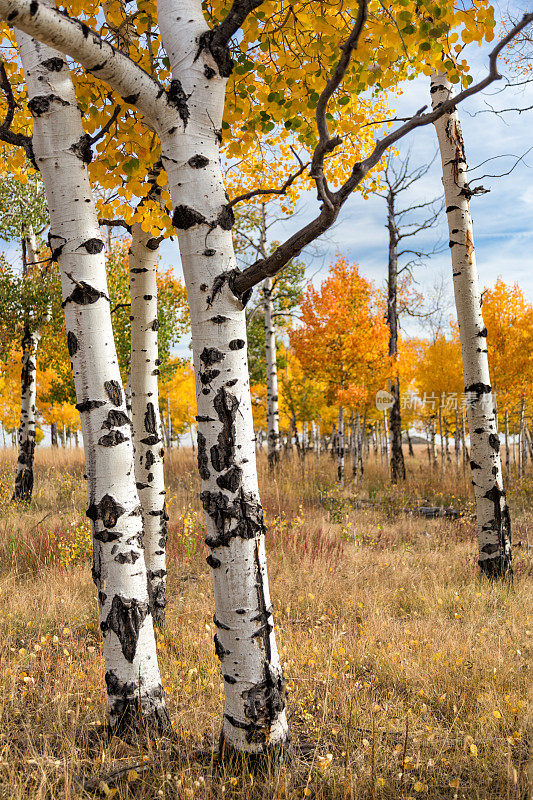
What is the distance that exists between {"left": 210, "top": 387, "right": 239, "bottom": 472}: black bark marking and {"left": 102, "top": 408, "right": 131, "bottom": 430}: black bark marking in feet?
1.92

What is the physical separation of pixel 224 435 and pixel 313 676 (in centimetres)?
207

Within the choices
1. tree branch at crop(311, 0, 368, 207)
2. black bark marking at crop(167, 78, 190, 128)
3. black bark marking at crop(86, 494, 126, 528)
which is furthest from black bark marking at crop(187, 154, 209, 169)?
black bark marking at crop(86, 494, 126, 528)

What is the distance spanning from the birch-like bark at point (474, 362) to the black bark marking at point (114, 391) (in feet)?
13.3

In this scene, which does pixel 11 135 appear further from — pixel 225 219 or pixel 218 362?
pixel 218 362

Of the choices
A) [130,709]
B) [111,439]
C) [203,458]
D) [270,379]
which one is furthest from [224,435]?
[270,379]

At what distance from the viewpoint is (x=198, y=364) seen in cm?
218

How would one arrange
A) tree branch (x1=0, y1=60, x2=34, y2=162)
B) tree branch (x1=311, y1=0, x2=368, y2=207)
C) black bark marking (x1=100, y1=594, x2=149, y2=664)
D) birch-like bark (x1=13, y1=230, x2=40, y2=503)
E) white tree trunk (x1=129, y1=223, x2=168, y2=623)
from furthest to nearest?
birch-like bark (x1=13, y1=230, x2=40, y2=503) < white tree trunk (x1=129, y1=223, x2=168, y2=623) < tree branch (x1=0, y1=60, x2=34, y2=162) < black bark marking (x1=100, y1=594, x2=149, y2=664) < tree branch (x1=311, y1=0, x2=368, y2=207)

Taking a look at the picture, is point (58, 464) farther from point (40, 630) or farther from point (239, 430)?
point (239, 430)

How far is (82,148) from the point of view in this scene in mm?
2479

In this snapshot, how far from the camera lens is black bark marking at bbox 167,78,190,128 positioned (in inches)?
85.4

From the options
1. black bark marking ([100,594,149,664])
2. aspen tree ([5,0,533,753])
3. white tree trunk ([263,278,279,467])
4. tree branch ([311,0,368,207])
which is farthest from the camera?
white tree trunk ([263,278,279,467])

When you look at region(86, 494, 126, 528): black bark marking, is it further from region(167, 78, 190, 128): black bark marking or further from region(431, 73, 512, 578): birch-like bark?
region(431, 73, 512, 578): birch-like bark

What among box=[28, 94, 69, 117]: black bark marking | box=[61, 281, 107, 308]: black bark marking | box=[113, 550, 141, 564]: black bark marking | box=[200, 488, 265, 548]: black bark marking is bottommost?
box=[113, 550, 141, 564]: black bark marking

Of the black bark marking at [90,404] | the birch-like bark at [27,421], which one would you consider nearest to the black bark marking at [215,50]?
the black bark marking at [90,404]
